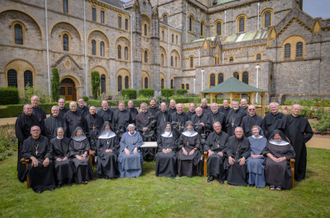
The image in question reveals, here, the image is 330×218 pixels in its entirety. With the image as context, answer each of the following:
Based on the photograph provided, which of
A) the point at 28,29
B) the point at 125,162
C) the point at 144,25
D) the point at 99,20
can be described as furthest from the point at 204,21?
the point at 125,162

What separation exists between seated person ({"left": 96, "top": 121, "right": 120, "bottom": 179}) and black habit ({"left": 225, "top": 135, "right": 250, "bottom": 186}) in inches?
131

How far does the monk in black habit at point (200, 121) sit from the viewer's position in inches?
280

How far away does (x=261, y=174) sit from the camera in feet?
16.9

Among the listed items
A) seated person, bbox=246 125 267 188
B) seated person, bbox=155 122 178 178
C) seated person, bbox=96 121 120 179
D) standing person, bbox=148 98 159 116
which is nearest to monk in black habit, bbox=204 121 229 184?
seated person, bbox=246 125 267 188

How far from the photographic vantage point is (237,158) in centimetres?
552

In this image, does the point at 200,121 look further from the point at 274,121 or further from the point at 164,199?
the point at 164,199

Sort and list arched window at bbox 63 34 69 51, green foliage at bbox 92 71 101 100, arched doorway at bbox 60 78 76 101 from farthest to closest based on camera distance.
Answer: green foliage at bbox 92 71 101 100
arched doorway at bbox 60 78 76 101
arched window at bbox 63 34 69 51

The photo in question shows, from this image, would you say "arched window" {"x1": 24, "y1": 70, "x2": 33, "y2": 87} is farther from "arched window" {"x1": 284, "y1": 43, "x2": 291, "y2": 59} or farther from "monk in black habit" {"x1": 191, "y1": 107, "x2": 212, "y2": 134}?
"arched window" {"x1": 284, "y1": 43, "x2": 291, "y2": 59}

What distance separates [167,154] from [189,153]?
26.9 inches

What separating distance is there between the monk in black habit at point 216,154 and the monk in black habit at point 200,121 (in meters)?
1.08

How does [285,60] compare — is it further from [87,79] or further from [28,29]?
[28,29]

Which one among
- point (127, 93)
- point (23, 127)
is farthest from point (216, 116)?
point (127, 93)

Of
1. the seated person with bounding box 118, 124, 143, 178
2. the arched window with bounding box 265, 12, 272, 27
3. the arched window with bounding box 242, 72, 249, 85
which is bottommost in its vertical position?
the seated person with bounding box 118, 124, 143, 178

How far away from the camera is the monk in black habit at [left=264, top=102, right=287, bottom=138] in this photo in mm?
5898
